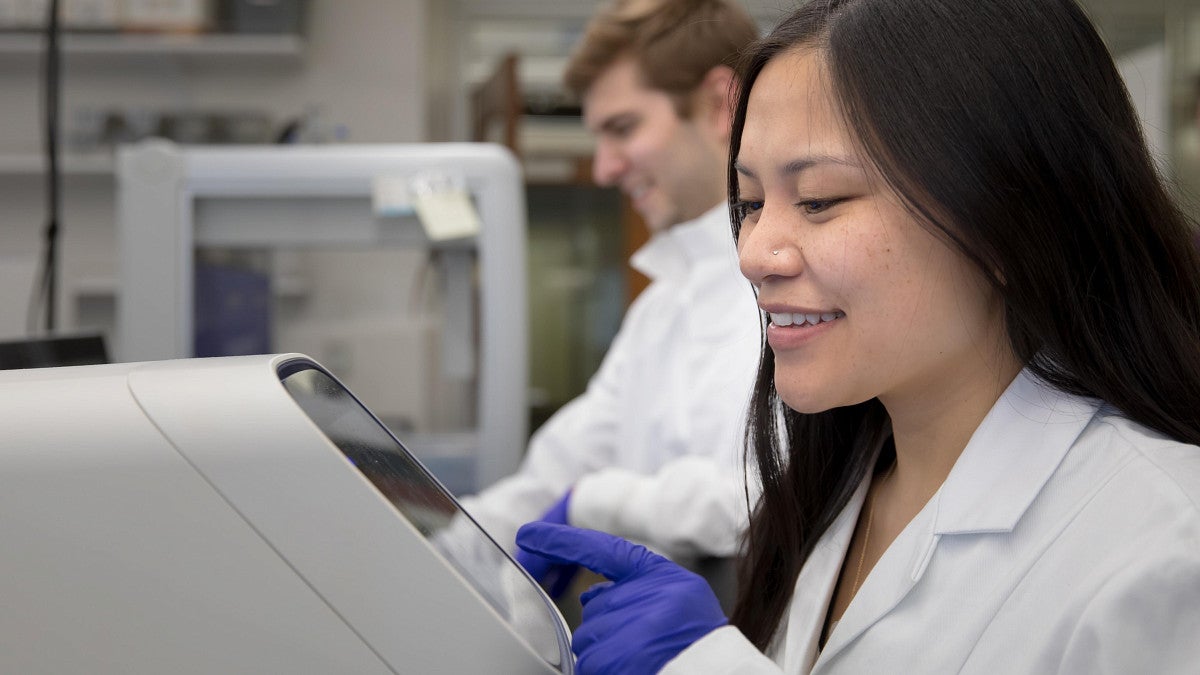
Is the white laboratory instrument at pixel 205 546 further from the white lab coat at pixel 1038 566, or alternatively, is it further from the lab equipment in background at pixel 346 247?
the lab equipment in background at pixel 346 247

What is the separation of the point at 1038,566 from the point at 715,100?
120cm

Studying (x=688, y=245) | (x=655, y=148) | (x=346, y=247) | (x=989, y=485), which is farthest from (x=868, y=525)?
(x=346, y=247)

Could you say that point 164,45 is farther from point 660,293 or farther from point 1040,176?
point 1040,176

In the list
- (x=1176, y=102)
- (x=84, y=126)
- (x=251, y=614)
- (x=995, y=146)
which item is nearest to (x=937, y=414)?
(x=995, y=146)

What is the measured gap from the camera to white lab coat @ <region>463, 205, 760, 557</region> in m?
1.37

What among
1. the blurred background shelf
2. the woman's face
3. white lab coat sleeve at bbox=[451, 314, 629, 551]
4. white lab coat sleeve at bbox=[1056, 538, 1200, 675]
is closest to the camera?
white lab coat sleeve at bbox=[1056, 538, 1200, 675]

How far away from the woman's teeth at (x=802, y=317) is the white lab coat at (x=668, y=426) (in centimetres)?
48

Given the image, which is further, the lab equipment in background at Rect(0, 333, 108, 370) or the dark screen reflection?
the lab equipment in background at Rect(0, 333, 108, 370)

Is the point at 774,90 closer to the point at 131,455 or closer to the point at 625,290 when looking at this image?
the point at 131,455

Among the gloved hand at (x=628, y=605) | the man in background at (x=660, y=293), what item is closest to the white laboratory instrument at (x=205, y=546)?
the gloved hand at (x=628, y=605)

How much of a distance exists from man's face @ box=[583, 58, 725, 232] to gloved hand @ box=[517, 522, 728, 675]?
1112 mm

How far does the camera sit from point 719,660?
0.73 m

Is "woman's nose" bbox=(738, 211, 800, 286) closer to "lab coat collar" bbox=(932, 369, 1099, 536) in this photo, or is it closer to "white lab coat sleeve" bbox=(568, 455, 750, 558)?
→ "lab coat collar" bbox=(932, 369, 1099, 536)

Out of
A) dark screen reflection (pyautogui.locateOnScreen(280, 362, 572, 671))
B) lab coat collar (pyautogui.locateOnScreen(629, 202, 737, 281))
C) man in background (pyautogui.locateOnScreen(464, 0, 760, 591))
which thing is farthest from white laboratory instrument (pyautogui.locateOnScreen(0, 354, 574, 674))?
lab coat collar (pyautogui.locateOnScreen(629, 202, 737, 281))
